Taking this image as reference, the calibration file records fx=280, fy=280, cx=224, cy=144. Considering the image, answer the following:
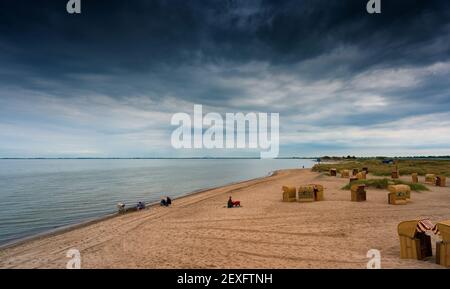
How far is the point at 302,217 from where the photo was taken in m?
16.2

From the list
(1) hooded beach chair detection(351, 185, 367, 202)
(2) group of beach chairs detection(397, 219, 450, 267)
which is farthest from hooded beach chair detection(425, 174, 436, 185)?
(2) group of beach chairs detection(397, 219, 450, 267)

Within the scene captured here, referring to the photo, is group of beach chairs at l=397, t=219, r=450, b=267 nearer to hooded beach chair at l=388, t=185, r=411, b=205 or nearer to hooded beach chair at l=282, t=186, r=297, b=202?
hooded beach chair at l=388, t=185, r=411, b=205

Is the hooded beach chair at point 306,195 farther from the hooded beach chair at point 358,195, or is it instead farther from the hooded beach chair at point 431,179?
the hooded beach chair at point 431,179

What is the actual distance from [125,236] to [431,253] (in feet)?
42.6

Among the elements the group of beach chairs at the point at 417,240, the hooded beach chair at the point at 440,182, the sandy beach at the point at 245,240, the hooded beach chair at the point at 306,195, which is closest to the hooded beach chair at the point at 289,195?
the hooded beach chair at the point at 306,195

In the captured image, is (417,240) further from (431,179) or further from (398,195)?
(431,179)

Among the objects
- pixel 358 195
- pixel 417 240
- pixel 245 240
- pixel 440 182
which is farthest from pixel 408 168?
pixel 245 240

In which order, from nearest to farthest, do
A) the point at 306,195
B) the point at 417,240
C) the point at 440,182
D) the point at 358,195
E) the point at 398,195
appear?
the point at 417,240, the point at 398,195, the point at 358,195, the point at 306,195, the point at 440,182

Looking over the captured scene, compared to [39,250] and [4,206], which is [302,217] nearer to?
[39,250]

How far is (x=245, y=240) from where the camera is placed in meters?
12.1

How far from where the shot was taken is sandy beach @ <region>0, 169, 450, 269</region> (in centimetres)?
971

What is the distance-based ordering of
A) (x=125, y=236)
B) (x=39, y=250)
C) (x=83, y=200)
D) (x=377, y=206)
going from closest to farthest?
(x=39, y=250) < (x=125, y=236) < (x=377, y=206) < (x=83, y=200)

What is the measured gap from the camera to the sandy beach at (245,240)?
31.9 ft
